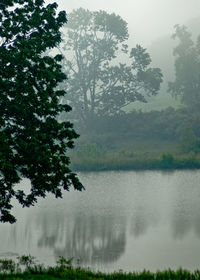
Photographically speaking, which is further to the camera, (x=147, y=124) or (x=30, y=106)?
(x=147, y=124)

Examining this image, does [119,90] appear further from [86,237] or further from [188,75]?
[86,237]

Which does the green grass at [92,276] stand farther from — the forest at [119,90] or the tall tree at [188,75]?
the tall tree at [188,75]

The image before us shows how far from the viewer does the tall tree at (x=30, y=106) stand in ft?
55.4

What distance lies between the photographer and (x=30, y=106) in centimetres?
1742

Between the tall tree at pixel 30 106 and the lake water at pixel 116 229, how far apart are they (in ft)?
14.4

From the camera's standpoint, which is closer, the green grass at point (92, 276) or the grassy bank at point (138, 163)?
the green grass at point (92, 276)

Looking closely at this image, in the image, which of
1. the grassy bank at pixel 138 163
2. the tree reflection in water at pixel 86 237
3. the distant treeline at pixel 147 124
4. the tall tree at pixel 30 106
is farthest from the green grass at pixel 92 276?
the distant treeline at pixel 147 124

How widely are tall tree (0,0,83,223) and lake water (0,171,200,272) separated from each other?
14.4ft

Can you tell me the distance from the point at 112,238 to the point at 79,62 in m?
64.6

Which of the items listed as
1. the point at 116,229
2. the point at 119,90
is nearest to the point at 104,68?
the point at 119,90

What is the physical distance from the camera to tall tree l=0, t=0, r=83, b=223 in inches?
664

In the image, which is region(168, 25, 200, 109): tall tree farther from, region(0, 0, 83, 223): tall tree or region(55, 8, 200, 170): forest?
region(0, 0, 83, 223): tall tree

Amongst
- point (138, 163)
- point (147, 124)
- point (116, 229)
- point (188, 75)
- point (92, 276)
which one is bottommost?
point (116, 229)

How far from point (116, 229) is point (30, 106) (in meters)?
11.1
